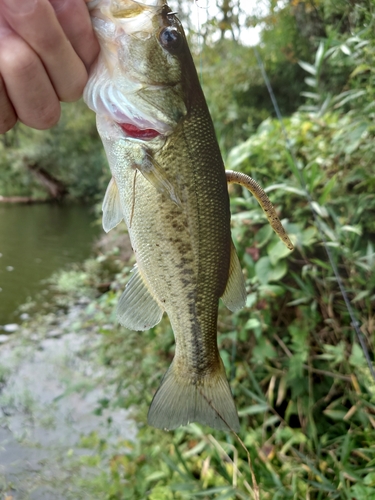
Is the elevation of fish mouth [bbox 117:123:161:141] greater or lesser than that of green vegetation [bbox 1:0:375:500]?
greater

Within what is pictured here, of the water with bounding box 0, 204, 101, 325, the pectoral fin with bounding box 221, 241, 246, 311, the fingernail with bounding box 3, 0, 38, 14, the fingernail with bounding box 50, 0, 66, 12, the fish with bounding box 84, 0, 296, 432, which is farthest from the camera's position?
the water with bounding box 0, 204, 101, 325

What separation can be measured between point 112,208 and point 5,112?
36cm

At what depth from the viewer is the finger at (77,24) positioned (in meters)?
0.87

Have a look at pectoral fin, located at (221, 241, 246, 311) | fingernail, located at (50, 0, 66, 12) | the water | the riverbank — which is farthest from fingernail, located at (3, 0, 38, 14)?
the water

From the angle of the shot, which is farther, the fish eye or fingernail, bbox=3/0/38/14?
the fish eye

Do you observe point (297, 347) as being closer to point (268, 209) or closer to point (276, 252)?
point (276, 252)

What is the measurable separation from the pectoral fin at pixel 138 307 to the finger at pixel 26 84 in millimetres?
489

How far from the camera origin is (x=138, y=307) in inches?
42.8

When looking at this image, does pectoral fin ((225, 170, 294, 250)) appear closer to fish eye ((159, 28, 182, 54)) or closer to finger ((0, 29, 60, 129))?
fish eye ((159, 28, 182, 54))

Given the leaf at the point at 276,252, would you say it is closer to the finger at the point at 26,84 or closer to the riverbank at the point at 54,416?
the finger at the point at 26,84

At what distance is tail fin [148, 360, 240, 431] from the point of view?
103 cm

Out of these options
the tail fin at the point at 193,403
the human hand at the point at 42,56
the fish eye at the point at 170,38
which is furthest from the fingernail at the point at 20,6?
the tail fin at the point at 193,403

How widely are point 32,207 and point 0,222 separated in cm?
359

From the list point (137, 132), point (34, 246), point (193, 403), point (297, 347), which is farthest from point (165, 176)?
point (34, 246)
